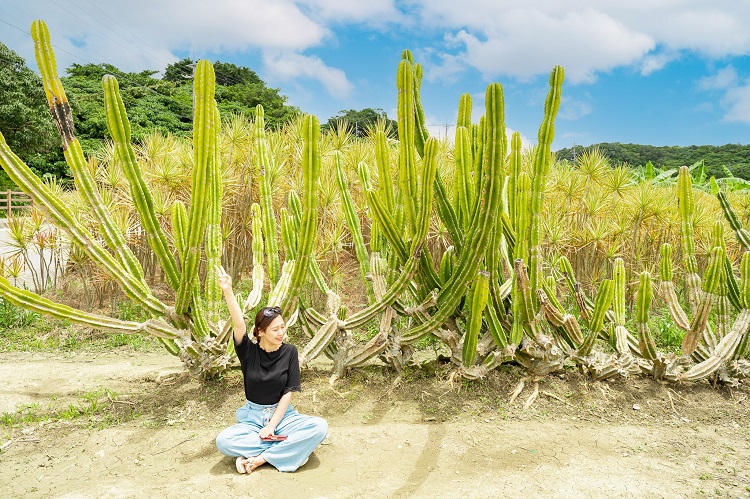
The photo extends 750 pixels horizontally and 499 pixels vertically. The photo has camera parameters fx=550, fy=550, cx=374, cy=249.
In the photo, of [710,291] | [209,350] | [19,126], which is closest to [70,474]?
[209,350]

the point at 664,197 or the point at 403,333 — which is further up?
the point at 664,197

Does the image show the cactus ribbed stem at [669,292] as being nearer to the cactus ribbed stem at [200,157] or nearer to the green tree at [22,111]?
the cactus ribbed stem at [200,157]

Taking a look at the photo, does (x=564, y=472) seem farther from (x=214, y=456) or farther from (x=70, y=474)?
(x=70, y=474)

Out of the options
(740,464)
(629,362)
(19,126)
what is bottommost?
(740,464)

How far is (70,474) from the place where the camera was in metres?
3.08

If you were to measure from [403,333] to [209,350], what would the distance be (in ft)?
4.65

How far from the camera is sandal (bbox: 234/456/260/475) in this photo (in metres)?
2.95

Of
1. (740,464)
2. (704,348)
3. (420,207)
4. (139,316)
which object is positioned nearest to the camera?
(740,464)

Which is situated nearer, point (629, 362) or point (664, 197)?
point (629, 362)

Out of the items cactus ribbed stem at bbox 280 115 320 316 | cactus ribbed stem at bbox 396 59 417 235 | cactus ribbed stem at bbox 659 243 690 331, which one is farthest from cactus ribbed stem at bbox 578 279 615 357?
cactus ribbed stem at bbox 280 115 320 316

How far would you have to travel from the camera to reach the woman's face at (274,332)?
3062mm

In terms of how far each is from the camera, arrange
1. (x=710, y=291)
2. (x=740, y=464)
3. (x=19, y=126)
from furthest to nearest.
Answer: (x=19, y=126)
(x=710, y=291)
(x=740, y=464)

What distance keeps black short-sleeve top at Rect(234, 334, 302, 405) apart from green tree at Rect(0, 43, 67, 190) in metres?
19.9

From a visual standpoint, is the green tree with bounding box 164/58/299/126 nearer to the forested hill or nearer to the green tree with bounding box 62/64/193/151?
the green tree with bounding box 62/64/193/151
